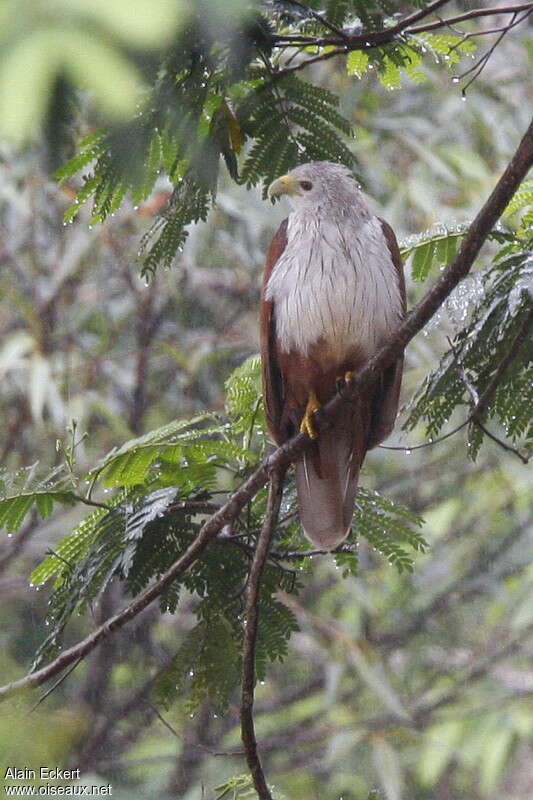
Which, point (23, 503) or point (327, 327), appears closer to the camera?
point (23, 503)

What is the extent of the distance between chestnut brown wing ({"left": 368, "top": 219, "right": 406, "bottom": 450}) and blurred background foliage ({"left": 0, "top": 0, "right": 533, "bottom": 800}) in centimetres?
279

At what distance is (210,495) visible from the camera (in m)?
2.95

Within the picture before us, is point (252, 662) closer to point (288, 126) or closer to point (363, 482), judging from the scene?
point (288, 126)

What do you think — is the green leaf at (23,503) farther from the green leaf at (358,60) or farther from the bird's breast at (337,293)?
the green leaf at (358,60)

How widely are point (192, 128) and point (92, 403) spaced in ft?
15.8

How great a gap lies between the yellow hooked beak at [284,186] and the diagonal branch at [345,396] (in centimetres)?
64

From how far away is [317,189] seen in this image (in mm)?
3529

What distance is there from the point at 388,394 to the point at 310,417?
265 millimetres

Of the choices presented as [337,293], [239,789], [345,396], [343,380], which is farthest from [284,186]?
[239,789]

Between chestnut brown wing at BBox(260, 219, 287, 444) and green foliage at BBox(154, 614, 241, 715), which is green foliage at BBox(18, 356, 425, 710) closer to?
green foliage at BBox(154, 614, 241, 715)

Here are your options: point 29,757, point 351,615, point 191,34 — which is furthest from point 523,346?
point 351,615

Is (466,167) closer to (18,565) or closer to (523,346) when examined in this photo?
(18,565)

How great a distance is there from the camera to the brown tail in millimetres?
3166

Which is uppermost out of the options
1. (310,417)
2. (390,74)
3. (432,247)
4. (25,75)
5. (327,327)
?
(390,74)
